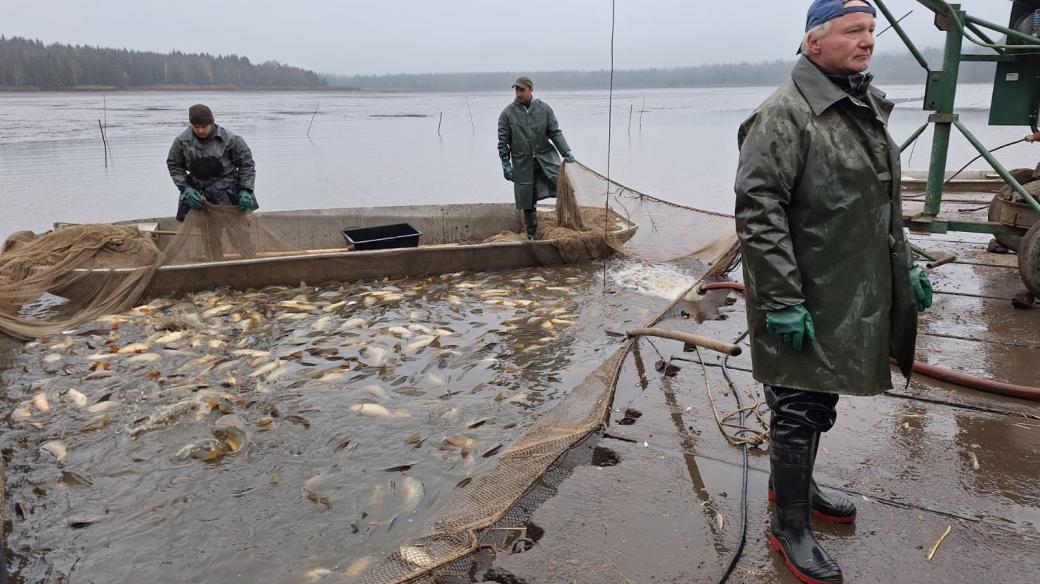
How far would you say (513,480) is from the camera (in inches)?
134

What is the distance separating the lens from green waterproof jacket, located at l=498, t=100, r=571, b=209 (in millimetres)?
9688

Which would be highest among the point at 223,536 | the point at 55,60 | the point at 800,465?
the point at 55,60

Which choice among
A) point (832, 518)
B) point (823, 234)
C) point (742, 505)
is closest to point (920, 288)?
point (823, 234)

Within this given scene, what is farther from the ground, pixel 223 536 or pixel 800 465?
pixel 800 465

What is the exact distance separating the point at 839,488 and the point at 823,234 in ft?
4.66

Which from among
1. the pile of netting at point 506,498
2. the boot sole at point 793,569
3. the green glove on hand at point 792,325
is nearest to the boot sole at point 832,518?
the boot sole at point 793,569

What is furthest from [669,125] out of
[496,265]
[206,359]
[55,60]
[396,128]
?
[55,60]

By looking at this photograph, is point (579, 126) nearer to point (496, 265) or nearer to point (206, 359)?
point (496, 265)

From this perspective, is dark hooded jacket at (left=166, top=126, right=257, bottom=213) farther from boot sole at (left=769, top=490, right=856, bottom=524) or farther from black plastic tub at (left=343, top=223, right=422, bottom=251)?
boot sole at (left=769, top=490, right=856, bottom=524)

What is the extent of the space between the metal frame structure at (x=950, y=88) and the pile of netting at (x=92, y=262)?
707 cm

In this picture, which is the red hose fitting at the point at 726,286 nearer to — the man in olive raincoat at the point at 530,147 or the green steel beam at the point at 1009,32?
the green steel beam at the point at 1009,32

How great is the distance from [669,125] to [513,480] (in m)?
41.2

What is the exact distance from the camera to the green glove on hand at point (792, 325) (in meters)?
2.56

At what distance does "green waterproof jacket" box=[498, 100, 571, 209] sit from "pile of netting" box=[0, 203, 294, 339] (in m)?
3.46
